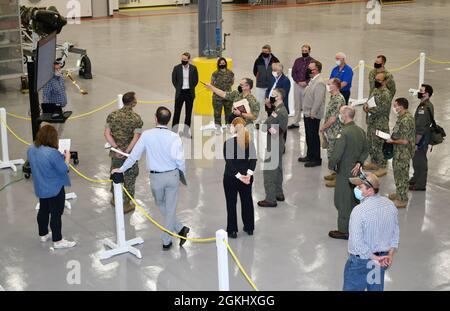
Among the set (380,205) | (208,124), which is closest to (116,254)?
(380,205)

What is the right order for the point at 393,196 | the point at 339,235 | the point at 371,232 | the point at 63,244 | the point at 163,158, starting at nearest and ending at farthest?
the point at 371,232, the point at 163,158, the point at 63,244, the point at 339,235, the point at 393,196

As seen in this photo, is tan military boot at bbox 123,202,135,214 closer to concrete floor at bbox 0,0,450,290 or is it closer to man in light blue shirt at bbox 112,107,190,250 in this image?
concrete floor at bbox 0,0,450,290

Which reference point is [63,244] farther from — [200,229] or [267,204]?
[267,204]

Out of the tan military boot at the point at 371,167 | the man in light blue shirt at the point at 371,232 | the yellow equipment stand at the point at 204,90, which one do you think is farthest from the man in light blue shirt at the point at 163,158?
the yellow equipment stand at the point at 204,90

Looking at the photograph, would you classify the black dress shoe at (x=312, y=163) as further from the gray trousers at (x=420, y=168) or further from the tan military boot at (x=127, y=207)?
the tan military boot at (x=127, y=207)

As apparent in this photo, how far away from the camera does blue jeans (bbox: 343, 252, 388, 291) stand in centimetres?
655

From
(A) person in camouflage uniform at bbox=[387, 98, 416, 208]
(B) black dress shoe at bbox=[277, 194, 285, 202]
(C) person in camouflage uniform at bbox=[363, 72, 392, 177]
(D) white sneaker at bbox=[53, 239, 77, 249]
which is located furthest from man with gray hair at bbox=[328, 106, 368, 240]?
(D) white sneaker at bbox=[53, 239, 77, 249]

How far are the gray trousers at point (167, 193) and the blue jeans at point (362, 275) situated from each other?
271 cm

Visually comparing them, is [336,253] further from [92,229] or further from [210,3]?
[210,3]

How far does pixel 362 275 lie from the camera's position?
661 cm

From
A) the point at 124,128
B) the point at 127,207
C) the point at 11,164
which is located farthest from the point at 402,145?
the point at 11,164

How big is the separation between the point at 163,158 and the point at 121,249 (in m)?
1.34

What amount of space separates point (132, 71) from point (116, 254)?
12.2 meters

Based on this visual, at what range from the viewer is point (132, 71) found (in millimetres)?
20281
